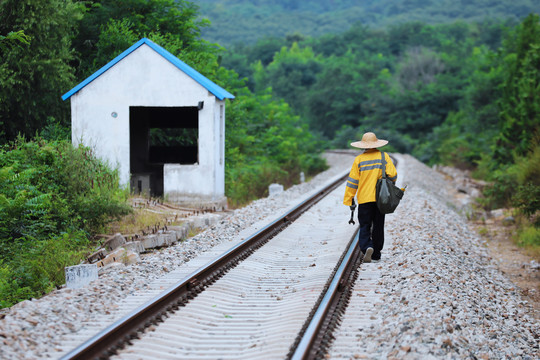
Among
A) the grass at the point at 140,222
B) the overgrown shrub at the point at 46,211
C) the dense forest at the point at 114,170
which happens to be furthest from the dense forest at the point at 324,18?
the overgrown shrub at the point at 46,211

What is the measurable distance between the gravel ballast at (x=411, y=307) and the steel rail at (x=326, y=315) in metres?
0.39

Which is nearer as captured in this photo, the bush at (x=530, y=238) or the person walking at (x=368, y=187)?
the person walking at (x=368, y=187)

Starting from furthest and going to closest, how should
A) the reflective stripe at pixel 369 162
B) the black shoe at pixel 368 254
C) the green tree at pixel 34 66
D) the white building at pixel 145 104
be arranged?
the white building at pixel 145 104 < the green tree at pixel 34 66 < the black shoe at pixel 368 254 < the reflective stripe at pixel 369 162

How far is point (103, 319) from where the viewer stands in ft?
20.7

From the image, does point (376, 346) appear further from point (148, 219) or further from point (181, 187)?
point (181, 187)

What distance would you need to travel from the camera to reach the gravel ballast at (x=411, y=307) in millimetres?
5602

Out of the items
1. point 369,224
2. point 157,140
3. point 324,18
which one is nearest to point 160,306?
point 369,224

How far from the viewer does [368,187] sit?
350 inches

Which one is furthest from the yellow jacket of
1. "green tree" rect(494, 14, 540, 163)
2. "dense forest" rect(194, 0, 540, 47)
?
"dense forest" rect(194, 0, 540, 47)

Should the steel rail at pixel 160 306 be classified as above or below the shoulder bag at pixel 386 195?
below

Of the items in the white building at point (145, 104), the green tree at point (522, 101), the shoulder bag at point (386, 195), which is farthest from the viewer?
the green tree at point (522, 101)

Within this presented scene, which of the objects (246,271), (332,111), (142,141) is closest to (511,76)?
(142,141)

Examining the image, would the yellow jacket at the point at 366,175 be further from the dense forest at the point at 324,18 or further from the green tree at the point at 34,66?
the dense forest at the point at 324,18

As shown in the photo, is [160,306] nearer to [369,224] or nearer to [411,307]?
[411,307]
